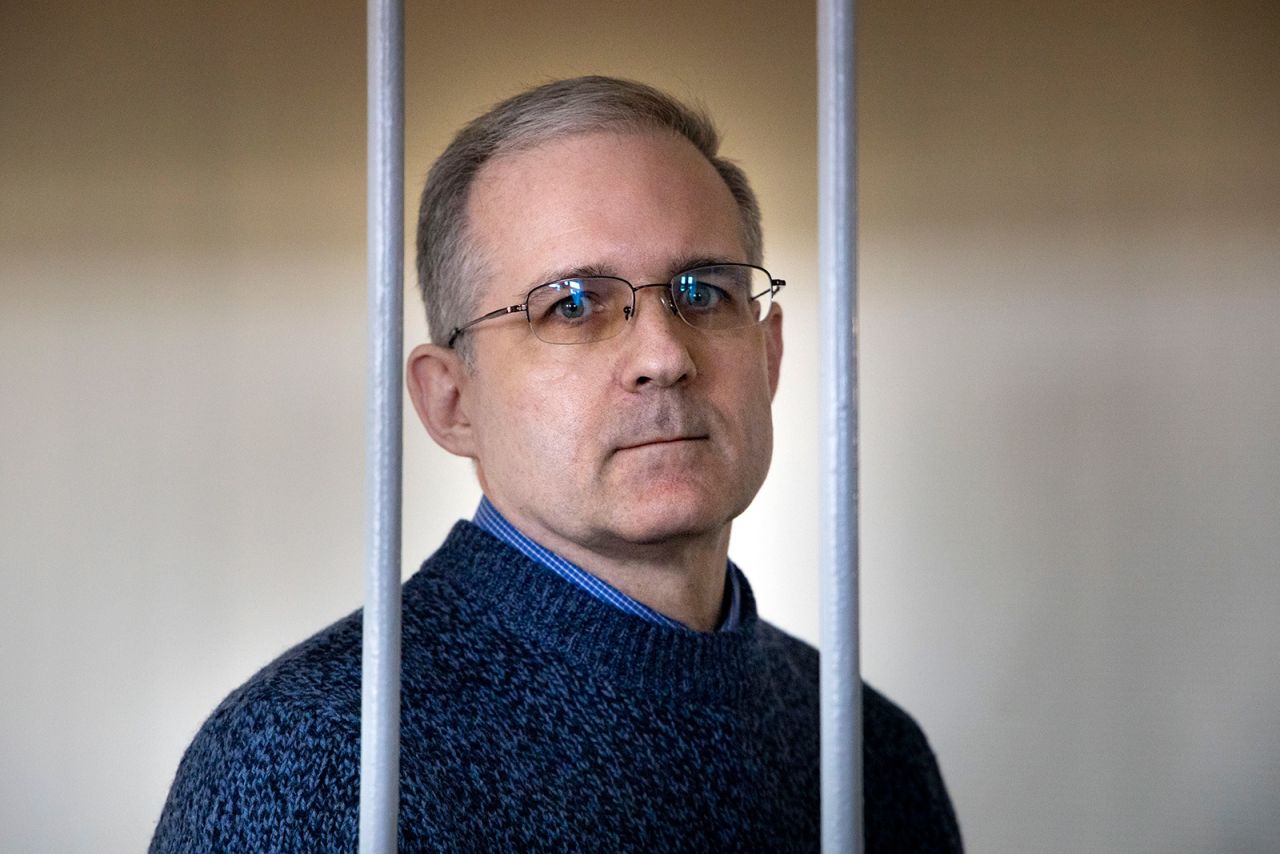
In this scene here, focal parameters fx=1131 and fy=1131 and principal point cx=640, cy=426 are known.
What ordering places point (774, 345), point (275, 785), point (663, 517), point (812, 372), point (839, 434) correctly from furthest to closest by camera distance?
point (812, 372)
point (774, 345)
point (663, 517)
point (275, 785)
point (839, 434)

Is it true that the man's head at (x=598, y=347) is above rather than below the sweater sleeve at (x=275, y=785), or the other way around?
above

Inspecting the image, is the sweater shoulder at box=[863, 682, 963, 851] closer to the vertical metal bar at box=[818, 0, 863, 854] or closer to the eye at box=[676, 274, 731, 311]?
the eye at box=[676, 274, 731, 311]

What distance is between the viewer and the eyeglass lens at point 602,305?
2.91 ft

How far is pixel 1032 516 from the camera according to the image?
6.45ft

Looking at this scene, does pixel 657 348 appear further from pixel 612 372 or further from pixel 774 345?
pixel 774 345

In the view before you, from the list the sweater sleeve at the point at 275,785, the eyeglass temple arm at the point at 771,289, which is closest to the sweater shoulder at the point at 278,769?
the sweater sleeve at the point at 275,785

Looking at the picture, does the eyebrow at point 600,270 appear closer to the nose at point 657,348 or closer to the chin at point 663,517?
the nose at point 657,348

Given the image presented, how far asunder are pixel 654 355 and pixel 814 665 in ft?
1.43

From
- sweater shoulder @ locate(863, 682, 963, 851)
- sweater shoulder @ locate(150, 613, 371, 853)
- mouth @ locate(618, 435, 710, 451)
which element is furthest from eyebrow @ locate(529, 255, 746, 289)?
sweater shoulder @ locate(863, 682, 963, 851)

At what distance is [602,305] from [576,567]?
0.21 metres

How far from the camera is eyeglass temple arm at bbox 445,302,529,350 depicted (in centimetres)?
91

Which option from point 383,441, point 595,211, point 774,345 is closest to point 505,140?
point 595,211

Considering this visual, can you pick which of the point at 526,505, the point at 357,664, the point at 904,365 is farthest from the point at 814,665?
the point at 904,365

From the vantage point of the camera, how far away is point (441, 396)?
104 centimetres
